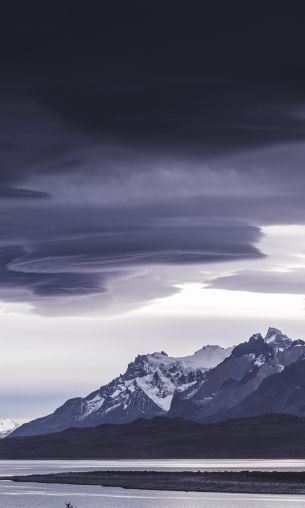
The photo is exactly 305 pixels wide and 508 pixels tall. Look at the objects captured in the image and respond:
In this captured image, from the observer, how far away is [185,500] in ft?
629

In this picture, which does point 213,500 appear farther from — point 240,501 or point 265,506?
point 265,506

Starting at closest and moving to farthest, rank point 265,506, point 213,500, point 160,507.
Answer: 1. point 265,506
2. point 160,507
3. point 213,500

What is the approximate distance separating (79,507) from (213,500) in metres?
26.7

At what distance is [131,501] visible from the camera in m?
190

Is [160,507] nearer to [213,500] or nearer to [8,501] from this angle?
[213,500]

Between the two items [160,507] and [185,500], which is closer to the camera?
[160,507]

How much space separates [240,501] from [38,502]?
33568 millimetres

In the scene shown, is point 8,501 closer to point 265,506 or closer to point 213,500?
point 213,500

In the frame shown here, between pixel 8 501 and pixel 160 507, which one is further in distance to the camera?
pixel 8 501

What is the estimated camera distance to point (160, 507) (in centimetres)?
17625

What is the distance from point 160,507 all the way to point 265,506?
1875 centimetres

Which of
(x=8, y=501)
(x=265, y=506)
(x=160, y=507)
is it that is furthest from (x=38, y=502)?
(x=265, y=506)

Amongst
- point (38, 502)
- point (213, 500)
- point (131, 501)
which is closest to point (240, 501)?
point (213, 500)

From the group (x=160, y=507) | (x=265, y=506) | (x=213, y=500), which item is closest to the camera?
(x=265, y=506)
